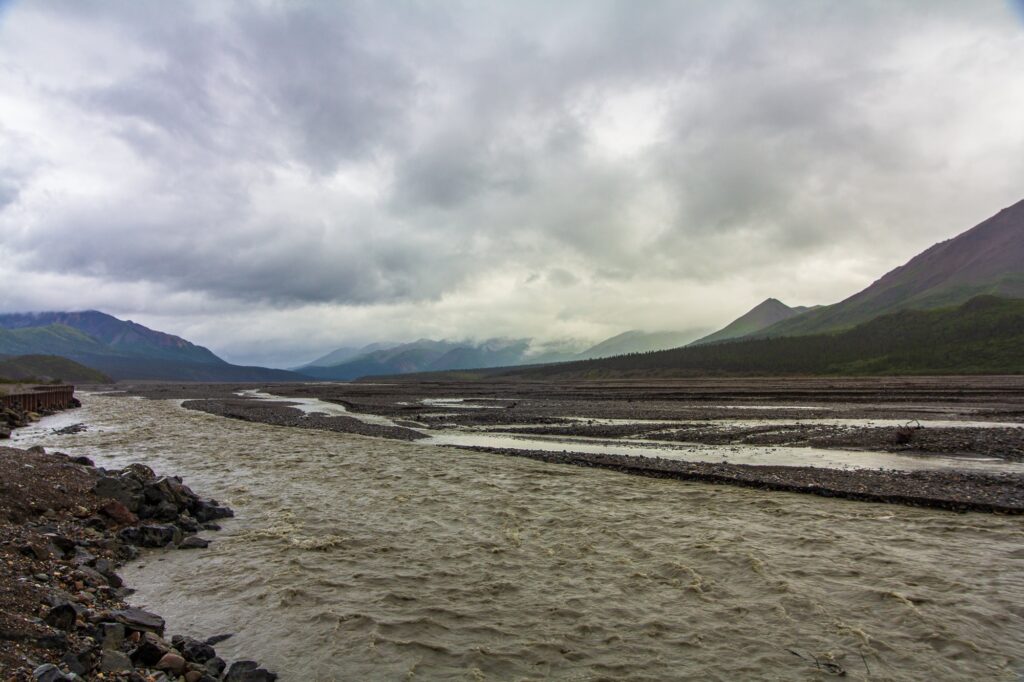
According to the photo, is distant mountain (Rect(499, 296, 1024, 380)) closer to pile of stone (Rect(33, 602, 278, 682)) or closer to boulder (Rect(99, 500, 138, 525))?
pile of stone (Rect(33, 602, 278, 682))

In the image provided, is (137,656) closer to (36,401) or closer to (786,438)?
(786,438)

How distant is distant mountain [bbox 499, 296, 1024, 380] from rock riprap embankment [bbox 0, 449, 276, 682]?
534 ft

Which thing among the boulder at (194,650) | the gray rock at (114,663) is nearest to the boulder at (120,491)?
the boulder at (194,650)

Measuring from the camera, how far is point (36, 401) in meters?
70.6

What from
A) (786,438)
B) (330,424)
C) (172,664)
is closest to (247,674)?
(172,664)

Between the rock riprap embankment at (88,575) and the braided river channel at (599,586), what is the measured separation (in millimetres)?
818

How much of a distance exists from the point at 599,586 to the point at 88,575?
1241 centimetres

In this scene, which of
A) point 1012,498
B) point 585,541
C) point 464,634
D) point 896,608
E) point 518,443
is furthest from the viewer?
point 518,443

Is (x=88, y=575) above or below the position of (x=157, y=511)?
above

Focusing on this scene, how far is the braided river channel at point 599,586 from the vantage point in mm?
10414

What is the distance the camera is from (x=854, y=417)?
51.8m

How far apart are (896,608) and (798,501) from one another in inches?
389

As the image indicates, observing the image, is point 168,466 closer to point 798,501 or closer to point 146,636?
point 146,636

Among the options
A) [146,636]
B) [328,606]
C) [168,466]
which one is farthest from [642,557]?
[168,466]
